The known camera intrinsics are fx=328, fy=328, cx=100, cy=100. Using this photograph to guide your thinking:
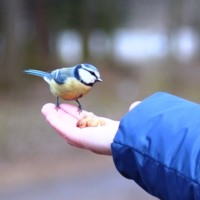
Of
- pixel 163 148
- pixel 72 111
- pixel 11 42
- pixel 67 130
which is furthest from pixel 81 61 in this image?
pixel 163 148

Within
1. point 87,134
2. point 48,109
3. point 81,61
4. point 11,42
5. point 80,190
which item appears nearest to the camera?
point 87,134

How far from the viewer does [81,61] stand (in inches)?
222

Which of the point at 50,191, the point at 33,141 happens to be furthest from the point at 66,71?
the point at 33,141

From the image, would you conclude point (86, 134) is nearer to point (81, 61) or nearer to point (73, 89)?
point (73, 89)

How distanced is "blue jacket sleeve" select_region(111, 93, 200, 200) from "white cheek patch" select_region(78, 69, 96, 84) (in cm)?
63

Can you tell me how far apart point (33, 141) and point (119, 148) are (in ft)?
9.87

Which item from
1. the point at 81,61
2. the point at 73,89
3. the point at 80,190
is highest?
the point at 73,89

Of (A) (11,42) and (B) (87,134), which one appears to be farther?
(A) (11,42)

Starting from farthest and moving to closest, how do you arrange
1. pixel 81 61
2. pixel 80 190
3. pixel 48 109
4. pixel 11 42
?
pixel 81 61 < pixel 11 42 < pixel 80 190 < pixel 48 109

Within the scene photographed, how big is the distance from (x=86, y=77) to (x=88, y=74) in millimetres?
21

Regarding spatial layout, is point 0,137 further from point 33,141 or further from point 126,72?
point 126,72

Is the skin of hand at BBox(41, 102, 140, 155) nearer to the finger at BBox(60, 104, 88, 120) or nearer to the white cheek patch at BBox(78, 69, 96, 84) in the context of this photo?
the finger at BBox(60, 104, 88, 120)

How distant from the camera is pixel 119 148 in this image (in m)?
1.11

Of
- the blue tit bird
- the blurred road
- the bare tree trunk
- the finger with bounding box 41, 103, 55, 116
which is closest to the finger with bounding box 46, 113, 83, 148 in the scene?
the finger with bounding box 41, 103, 55, 116
